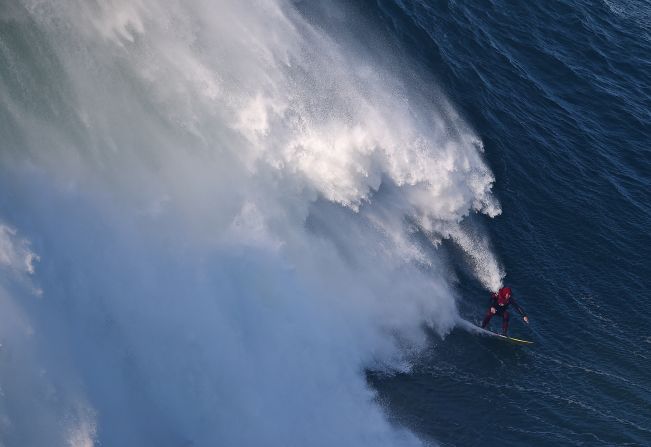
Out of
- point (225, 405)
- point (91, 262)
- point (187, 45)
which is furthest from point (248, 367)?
point (187, 45)

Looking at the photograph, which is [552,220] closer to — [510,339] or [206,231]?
[510,339]

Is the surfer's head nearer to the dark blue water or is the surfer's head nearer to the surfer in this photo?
the surfer

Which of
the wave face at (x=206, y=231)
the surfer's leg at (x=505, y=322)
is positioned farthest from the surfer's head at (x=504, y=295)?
the wave face at (x=206, y=231)

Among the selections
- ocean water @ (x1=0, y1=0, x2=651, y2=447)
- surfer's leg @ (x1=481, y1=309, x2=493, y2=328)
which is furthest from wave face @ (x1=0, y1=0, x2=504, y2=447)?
surfer's leg @ (x1=481, y1=309, x2=493, y2=328)

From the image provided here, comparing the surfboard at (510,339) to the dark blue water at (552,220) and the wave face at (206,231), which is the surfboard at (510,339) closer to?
the dark blue water at (552,220)

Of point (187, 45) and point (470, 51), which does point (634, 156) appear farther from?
point (187, 45)

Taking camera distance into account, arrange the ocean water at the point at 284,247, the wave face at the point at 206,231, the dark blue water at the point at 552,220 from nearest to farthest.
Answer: the wave face at the point at 206,231 < the ocean water at the point at 284,247 < the dark blue water at the point at 552,220

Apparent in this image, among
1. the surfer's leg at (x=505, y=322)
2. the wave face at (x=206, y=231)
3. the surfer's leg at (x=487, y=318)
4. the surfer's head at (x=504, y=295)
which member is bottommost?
the wave face at (x=206, y=231)
